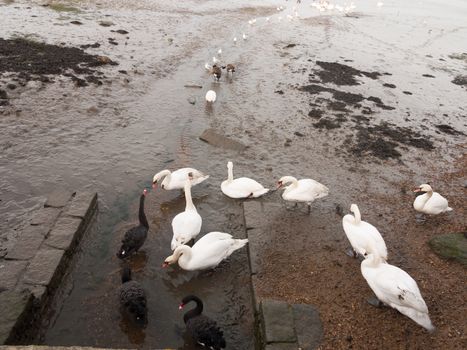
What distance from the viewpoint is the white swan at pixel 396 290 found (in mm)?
5938

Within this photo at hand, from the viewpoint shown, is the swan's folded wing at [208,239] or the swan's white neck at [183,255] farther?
the swan's folded wing at [208,239]

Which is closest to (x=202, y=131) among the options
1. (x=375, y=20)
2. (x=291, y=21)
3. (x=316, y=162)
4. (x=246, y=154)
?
(x=246, y=154)

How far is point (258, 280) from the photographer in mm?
6953

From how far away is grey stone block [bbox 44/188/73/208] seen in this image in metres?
8.13

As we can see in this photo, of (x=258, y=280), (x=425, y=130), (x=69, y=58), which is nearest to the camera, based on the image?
(x=258, y=280)

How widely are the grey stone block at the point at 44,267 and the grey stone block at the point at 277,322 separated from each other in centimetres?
342

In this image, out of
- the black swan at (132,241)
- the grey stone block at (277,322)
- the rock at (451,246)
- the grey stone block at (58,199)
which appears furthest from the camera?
the grey stone block at (58,199)

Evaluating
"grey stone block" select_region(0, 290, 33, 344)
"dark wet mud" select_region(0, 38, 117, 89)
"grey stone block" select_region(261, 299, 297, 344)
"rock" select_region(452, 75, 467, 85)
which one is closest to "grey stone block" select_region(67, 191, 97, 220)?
"grey stone block" select_region(0, 290, 33, 344)

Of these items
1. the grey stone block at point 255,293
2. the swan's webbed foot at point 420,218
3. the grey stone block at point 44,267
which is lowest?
the swan's webbed foot at point 420,218

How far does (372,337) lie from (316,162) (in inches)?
248

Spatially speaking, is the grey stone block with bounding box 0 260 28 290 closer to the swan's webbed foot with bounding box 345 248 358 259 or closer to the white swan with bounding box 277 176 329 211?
the white swan with bounding box 277 176 329 211

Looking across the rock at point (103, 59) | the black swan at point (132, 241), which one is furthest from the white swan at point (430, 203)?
the rock at point (103, 59)

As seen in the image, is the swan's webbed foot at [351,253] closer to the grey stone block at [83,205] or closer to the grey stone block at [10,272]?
the grey stone block at [83,205]

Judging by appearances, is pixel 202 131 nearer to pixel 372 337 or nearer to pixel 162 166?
pixel 162 166
